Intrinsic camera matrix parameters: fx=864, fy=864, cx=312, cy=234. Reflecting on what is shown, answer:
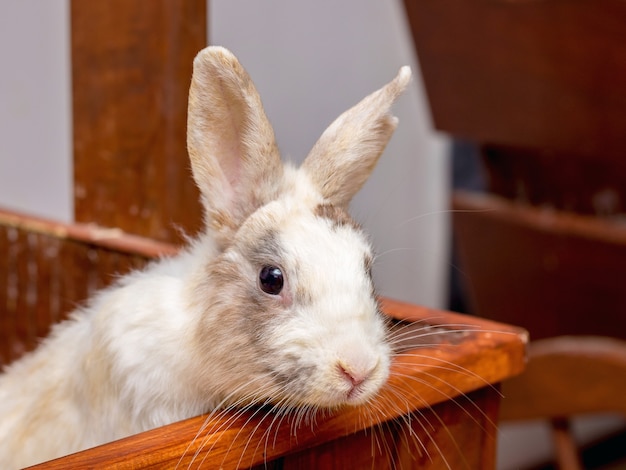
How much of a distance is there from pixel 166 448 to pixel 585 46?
3.41 feet

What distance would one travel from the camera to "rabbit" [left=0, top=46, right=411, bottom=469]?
0.69m

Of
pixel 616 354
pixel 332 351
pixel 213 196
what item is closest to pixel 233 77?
pixel 213 196

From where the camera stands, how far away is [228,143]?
2.57ft

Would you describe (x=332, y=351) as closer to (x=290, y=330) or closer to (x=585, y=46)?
(x=290, y=330)

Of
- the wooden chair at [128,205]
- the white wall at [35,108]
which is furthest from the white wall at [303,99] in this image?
the wooden chair at [128,205]

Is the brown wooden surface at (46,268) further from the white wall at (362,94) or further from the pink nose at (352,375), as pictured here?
the pink nose at (352,375)

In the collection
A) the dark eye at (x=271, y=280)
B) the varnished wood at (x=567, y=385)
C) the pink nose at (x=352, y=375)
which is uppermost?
the dark eye at (x=271, y=280)

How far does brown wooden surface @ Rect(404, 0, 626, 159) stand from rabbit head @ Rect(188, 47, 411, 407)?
70 cm

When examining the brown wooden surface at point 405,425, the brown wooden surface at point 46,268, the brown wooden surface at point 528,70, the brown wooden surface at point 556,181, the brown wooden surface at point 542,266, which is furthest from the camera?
the brown wooden surface at point 556,181

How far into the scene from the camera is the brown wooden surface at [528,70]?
137 centimetres

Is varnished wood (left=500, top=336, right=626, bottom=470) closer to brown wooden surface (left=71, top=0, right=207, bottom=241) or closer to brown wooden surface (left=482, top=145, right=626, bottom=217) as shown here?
brown wooden surface (left=482, top=145, right=626, bottom=217)

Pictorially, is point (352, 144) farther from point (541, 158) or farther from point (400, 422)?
point (541, 158)

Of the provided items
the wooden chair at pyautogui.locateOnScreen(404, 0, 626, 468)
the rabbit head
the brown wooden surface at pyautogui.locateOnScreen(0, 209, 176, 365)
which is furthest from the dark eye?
the wooden chair at pyautogui.locateOnScreen(404, 0, 626, 468)

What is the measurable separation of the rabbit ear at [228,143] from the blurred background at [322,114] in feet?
0.30
